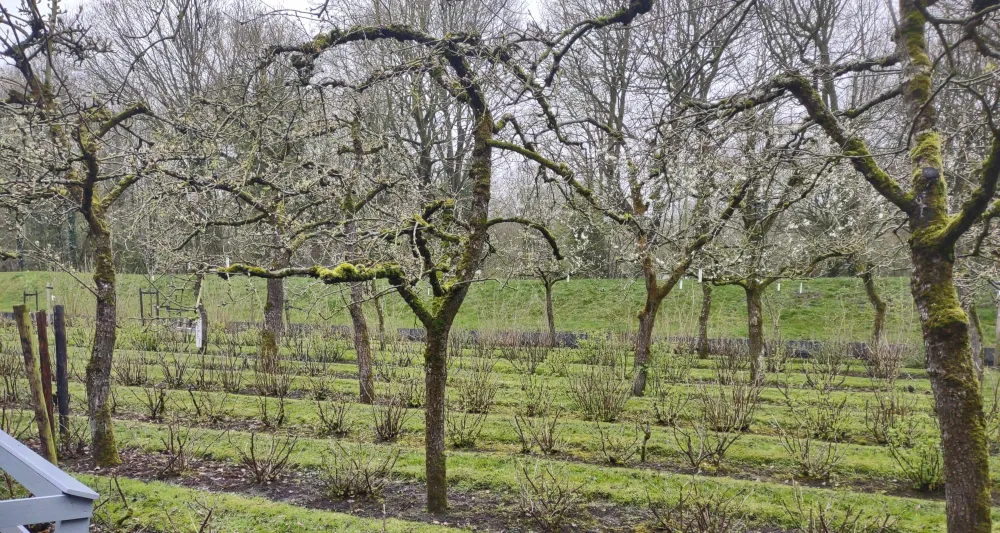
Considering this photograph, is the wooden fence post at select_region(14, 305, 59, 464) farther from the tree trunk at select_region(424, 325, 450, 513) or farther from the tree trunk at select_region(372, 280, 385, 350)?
the tree trunk at select_region(372, 280, 385, 350)

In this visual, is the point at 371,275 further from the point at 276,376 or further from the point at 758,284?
the point at 758,284

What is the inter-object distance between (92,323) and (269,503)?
14.1 metres

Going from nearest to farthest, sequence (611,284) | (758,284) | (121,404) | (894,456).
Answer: (894,456)
(121,404)
(758,284)
(611,284)

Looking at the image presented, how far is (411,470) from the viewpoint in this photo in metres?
5.46

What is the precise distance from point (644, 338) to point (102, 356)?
6.00m

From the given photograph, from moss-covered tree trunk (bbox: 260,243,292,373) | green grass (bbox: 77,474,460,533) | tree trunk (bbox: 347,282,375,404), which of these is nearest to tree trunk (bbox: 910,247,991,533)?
green grass (bbox: 77,474,460,533)

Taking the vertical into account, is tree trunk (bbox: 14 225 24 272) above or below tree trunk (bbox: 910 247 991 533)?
above

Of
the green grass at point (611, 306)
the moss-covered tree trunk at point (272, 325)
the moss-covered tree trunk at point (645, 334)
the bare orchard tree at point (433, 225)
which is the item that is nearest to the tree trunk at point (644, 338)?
the moss-covered tree trunk at point (645, 334)

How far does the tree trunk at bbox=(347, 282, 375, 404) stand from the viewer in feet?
24.7

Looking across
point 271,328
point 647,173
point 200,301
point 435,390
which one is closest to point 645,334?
point 647,173

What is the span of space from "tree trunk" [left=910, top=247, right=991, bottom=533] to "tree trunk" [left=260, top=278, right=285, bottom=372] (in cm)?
755

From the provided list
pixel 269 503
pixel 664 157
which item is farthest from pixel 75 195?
pixel 664 157

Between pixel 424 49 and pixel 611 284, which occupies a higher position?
pixel 424 49

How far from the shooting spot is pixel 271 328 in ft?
30.3
